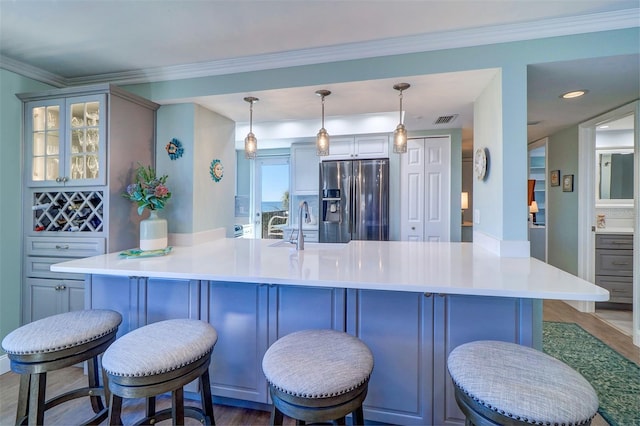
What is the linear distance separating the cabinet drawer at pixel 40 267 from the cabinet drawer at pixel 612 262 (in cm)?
546

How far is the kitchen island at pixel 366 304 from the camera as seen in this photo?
1398 mm

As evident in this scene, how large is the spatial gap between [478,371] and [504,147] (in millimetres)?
1501

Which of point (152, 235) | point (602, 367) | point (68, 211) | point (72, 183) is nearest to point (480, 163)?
point (602, 367)

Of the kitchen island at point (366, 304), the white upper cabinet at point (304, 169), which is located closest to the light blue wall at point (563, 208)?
the kitchen island at point (366, 304)

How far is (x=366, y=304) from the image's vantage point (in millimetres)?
1580

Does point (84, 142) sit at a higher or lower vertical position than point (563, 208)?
higher

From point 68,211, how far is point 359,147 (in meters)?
3.27

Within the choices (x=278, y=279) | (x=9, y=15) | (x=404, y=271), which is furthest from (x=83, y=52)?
(x=404, y=271)

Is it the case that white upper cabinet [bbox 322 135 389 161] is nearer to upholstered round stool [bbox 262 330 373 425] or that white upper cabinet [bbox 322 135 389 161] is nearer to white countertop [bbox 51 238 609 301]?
white countertop [bbox 51 238 609 301]

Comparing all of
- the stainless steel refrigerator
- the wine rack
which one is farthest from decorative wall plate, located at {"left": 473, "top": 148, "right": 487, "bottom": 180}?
the wine rack

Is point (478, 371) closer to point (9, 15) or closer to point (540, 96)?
point (540, 96)

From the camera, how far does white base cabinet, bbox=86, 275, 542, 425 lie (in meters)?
1.49

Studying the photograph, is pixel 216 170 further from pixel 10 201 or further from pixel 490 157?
pixel 490 157

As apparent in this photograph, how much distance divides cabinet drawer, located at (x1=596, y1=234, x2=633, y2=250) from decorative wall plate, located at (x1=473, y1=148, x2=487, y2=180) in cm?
242
